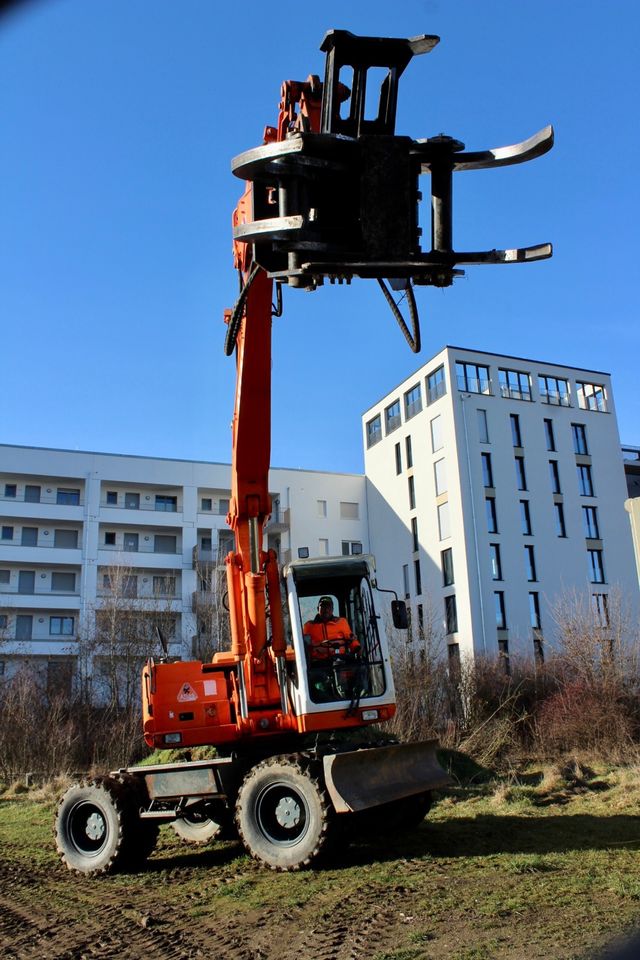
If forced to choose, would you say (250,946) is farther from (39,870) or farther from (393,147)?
(393,147)

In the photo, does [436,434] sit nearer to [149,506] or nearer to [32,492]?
[149,506]

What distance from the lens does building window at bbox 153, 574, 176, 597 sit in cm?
5128

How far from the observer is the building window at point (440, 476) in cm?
5125

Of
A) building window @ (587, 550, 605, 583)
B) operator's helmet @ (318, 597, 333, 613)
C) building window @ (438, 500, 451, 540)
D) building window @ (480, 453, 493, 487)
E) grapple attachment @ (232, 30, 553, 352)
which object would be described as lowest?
operator's helmet @ (318, 597, 333, 613)

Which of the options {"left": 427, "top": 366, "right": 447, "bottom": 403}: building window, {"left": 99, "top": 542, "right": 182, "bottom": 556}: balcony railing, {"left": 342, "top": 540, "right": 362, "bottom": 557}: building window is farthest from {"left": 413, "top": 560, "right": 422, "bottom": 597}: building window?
{"left": 99, "top": 542, "right": 182, "bottom": 556}: balcony railing

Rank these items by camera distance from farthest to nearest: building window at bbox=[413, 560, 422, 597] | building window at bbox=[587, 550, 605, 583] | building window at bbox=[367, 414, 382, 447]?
building window at bbox=[367, 414, 382, 447] → building window at bbox=[413, 560, 422, 597] → building window at bbox=[587, 550, 605, 583]

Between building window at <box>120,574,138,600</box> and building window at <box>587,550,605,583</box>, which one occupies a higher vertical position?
building window at <box>587,550,605,583</box>

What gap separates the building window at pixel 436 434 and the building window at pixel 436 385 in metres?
1.39

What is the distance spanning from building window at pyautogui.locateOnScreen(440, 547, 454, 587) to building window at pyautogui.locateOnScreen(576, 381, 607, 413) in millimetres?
14318

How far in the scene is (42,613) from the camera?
5350 cm

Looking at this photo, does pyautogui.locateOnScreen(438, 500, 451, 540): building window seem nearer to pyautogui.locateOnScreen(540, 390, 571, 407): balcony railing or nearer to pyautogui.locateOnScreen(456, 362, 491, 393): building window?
pyautogui.locateOnScreen(456, 362, 491, 393): building window

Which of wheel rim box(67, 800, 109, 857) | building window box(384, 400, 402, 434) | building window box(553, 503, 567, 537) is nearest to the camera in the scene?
wheel rim box(67, 800, 109, 857)

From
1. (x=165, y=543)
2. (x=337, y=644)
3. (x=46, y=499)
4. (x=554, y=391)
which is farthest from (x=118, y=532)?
(x=337, y=644)

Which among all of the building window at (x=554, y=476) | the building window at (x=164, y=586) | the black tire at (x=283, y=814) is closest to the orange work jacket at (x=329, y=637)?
the black tire at (x=283, y=814)
